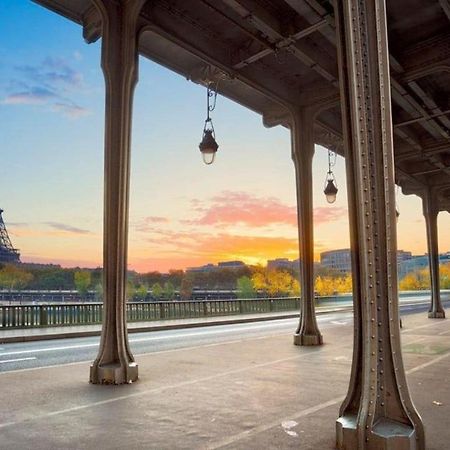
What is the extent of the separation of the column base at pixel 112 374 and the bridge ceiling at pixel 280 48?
18.7 feet

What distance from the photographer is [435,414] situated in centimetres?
514

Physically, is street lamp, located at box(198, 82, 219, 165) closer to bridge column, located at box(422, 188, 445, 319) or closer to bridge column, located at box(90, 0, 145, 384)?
bridge column, located at box(90, 0, 145, 384)

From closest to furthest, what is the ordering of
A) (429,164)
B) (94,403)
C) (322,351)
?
(94,403), (322,351), (429,164)

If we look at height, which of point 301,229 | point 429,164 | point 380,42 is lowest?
point 301,229

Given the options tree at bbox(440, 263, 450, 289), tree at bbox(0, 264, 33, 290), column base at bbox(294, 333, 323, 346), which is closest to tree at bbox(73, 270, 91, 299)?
tree at bbox(0, 264, 33, 290)


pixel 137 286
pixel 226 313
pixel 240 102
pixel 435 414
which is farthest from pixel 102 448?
pixel 137 286

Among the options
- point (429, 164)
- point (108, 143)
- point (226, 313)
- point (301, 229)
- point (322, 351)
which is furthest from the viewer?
point (226, 313)

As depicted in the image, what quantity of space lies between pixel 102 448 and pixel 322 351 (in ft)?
24.1

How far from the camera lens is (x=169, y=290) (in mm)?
100500

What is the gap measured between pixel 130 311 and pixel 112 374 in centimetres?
1517

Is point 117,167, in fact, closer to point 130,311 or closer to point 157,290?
point 130,311

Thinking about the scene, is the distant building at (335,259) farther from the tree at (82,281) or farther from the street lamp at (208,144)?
the street lamp at (208,144)

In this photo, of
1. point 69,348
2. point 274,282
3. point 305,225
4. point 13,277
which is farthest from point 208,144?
point 274,282

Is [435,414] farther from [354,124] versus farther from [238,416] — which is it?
[354,124]
